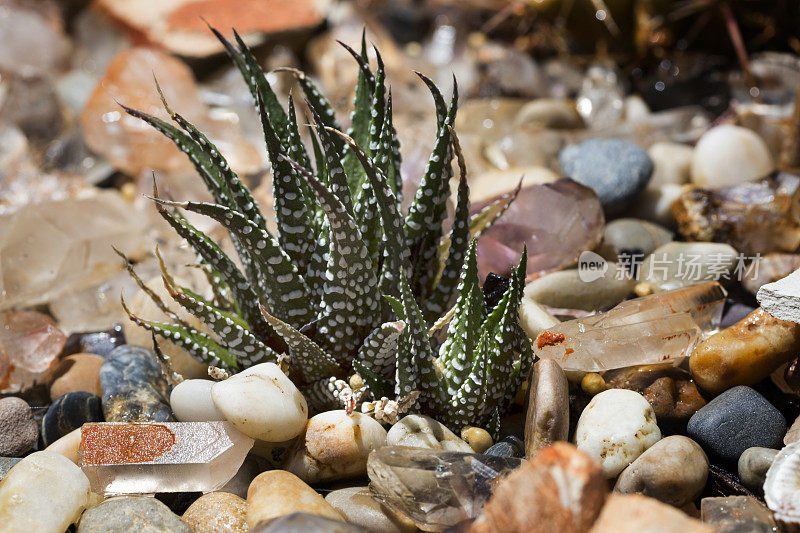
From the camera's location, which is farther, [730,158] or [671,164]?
[671,164]

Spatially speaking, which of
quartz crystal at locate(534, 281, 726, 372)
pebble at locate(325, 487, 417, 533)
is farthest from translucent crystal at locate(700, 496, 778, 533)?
pebble at locate(325, 487, 417, 533)

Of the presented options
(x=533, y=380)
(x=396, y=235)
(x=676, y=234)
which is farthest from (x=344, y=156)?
(x=676, y=234)

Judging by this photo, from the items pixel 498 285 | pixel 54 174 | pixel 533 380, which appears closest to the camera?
pixel 533 380

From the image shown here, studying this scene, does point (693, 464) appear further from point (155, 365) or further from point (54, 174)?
point (54, 174)

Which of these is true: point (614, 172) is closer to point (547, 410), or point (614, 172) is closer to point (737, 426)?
point (737, 426)

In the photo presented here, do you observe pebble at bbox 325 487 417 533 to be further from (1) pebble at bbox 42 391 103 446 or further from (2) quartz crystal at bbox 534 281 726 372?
(1) pebble at bbox 42 391 103 446

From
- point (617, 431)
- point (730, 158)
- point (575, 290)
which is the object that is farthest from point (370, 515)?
point (730, 158)
